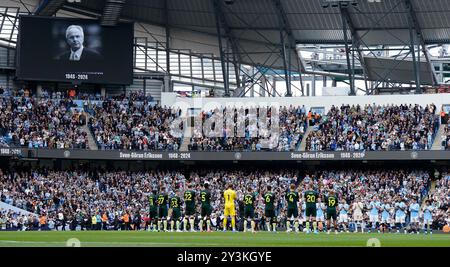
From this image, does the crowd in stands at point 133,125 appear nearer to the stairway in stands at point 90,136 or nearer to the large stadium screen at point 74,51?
the stairway in stands at point 90,136

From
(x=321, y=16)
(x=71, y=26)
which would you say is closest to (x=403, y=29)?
(x=321, y=16)

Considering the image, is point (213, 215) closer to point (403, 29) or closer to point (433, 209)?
point (433, 209)

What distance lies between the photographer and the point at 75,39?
61500 millimetres

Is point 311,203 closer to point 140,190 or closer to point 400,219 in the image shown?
point 400,219

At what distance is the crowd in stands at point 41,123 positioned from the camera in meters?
57.8

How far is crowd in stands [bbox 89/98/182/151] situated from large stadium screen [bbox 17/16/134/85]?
206 centimetres

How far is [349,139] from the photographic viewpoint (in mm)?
56750

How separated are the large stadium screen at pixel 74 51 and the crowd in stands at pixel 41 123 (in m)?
1.88

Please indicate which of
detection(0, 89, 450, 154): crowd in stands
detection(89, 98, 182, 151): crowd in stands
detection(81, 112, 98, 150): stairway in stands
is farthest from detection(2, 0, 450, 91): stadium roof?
detection(81, 112, 98, 150): stairway in stands

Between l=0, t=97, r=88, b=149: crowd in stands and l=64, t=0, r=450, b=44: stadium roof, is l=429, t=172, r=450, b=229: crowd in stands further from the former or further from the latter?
l=0, t=97, r=88, b=149: crowd in stands

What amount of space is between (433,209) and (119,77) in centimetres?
2586

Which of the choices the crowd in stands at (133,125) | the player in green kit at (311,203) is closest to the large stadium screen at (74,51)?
the crowd in stands at (133,125)

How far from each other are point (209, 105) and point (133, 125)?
5.51 metres

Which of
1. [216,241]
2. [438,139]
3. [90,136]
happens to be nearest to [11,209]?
[90,136]
